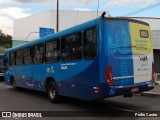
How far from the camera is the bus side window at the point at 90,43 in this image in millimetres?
10834

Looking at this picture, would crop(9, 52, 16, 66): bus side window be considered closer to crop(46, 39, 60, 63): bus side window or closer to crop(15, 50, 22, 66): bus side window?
crop(15, 50, 22, 66): bus side window

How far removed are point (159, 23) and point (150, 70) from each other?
42.7 m

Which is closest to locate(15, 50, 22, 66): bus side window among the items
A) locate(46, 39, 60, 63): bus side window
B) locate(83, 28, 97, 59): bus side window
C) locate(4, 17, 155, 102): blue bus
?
locate(46, 39, 60, 63): bus side window

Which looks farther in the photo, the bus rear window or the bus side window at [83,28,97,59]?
the bus rear window

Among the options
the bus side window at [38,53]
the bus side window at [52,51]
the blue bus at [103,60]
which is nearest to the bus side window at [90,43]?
the blue bus at [103,60]

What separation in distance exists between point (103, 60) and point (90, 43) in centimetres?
88

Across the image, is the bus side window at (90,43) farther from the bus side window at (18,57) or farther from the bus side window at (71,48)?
the bus side window at (18,57)

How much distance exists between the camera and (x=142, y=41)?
11539 mm

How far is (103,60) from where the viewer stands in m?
10.5

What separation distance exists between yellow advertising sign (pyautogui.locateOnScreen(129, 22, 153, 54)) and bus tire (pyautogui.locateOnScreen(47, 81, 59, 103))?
409cm

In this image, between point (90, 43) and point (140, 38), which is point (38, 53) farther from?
point (140, 38)

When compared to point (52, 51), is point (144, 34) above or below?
above

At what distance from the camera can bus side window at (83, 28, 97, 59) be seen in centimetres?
1083

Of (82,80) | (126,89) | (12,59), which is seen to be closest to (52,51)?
(82,80)
